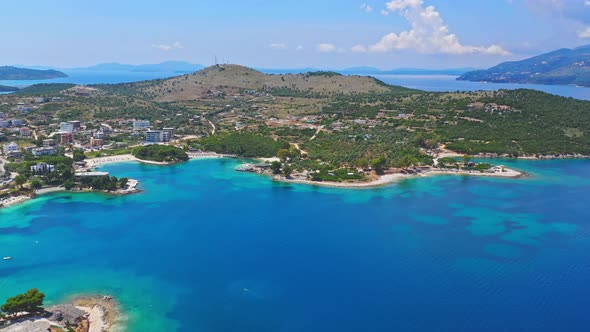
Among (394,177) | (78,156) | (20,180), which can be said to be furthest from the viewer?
(78,156)

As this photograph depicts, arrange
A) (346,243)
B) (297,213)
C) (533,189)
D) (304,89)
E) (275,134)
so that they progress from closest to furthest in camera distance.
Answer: (346,243) → (297,213) → (533,189) → (275,134) → (304,89)

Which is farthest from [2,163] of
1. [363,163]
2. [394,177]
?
[394,177]

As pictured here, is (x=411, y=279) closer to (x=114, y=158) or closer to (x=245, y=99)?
(x=114, y=158)

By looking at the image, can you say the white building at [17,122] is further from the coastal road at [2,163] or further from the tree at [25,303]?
the tree at [25,303]

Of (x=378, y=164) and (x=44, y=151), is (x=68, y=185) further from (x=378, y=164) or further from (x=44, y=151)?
(x=378, y=164)

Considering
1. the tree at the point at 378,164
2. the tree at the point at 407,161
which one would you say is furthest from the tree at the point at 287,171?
the tree at the point at 407,161

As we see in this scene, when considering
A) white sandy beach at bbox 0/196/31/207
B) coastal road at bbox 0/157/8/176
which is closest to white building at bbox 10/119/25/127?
coastal road at bbox 0/157/8/176

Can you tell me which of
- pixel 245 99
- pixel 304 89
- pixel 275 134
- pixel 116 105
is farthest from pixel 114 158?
pixel 304 89
